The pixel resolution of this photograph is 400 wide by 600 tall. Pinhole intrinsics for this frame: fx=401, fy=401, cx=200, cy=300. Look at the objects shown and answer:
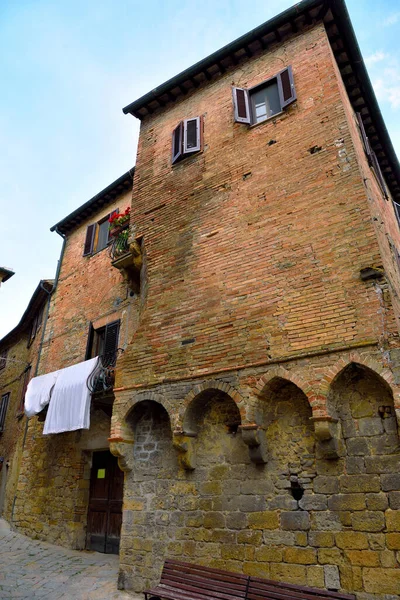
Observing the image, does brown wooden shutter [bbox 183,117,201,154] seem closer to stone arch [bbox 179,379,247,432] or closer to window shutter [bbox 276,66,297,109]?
window shutter [bbox 276,66,297,109]

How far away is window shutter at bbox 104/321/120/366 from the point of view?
1027 centimetres

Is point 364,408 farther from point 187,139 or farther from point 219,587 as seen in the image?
point 187,139

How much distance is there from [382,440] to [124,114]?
10121 mm

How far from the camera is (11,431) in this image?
1603cm

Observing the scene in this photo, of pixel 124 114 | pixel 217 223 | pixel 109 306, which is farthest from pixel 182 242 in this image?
pixel 124 114

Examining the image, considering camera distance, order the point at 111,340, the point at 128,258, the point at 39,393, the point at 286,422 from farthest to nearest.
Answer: the point at 111,340, the point at 39,393, the point at 128,258, the point at 286,422

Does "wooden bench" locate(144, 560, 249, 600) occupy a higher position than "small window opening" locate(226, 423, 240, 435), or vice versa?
"small window opening" locate(226, 423, 240, 435)

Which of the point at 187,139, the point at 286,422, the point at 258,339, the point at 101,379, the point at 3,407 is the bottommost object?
the point at 286,422

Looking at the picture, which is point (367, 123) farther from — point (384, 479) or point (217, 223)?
point (384, 479)

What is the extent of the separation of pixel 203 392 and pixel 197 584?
2638mm

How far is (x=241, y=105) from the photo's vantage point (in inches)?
352

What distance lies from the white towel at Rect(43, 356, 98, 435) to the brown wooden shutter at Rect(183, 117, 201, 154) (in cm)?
547

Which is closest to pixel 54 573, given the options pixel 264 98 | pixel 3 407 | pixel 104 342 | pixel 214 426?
pixel 214 426

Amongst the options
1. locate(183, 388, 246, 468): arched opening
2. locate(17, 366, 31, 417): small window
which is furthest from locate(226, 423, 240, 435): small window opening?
locate(17, 366, 31, 417): small window
